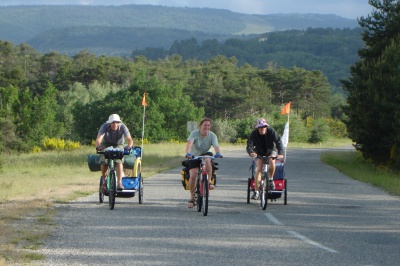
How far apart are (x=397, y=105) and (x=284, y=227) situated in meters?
21.5

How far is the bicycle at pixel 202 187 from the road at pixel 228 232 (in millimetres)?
178

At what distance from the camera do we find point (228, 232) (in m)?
12.5

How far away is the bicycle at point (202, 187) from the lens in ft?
48.5

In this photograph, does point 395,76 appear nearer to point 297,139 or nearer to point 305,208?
point 305,208

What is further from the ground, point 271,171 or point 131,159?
point 131,159

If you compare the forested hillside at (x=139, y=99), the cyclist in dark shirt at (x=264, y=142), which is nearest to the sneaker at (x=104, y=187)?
the cyclist in dark shirt at (x=264, y=142)

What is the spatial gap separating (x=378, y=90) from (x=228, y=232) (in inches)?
943

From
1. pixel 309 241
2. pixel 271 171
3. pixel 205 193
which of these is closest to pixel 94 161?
pixel 205 193

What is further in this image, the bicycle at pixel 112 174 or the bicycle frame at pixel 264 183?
the bicycle frame at pixel 264 183

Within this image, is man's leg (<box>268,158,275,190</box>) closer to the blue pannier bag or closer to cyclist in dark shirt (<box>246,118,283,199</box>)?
cyclist in dark shirt (<box>246,118,283,199</box>)

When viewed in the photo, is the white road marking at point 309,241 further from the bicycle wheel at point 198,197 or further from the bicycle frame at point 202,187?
the bicycle wheel at point 198,197

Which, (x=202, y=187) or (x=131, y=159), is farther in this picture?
(x=131, y=159)

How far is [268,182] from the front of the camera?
1617 cm

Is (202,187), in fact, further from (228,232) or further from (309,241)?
Answer: (309,241)
